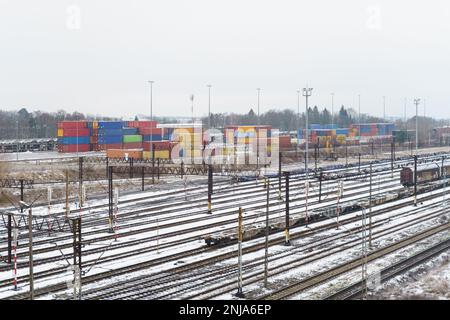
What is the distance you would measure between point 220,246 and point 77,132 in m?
37.7

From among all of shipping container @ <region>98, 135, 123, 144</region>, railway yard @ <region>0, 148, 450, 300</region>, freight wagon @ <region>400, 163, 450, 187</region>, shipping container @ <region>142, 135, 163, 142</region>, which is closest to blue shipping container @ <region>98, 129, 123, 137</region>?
shipping container @ <region>98, 135, 123, 144</region>

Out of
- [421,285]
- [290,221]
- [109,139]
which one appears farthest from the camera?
[109,139]

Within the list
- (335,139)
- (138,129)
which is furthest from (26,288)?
(335,139)

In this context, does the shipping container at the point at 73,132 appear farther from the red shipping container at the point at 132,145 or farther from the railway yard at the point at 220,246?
the railway yard at the point at 220,246

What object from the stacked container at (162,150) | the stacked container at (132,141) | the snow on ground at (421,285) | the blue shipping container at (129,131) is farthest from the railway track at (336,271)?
the blue shipping container at (129,131)

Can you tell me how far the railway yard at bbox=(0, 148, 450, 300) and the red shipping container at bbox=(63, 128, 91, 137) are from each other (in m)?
21.1

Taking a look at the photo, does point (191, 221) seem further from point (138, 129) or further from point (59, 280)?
point (138, 129)

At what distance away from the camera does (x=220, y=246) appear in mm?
19031

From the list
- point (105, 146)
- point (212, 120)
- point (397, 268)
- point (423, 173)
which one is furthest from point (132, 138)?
point (212, 120)

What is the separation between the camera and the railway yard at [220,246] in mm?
13891

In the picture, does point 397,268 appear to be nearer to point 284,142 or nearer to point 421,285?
point 421,285

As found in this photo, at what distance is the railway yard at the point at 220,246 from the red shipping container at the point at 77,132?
69.2 ft
